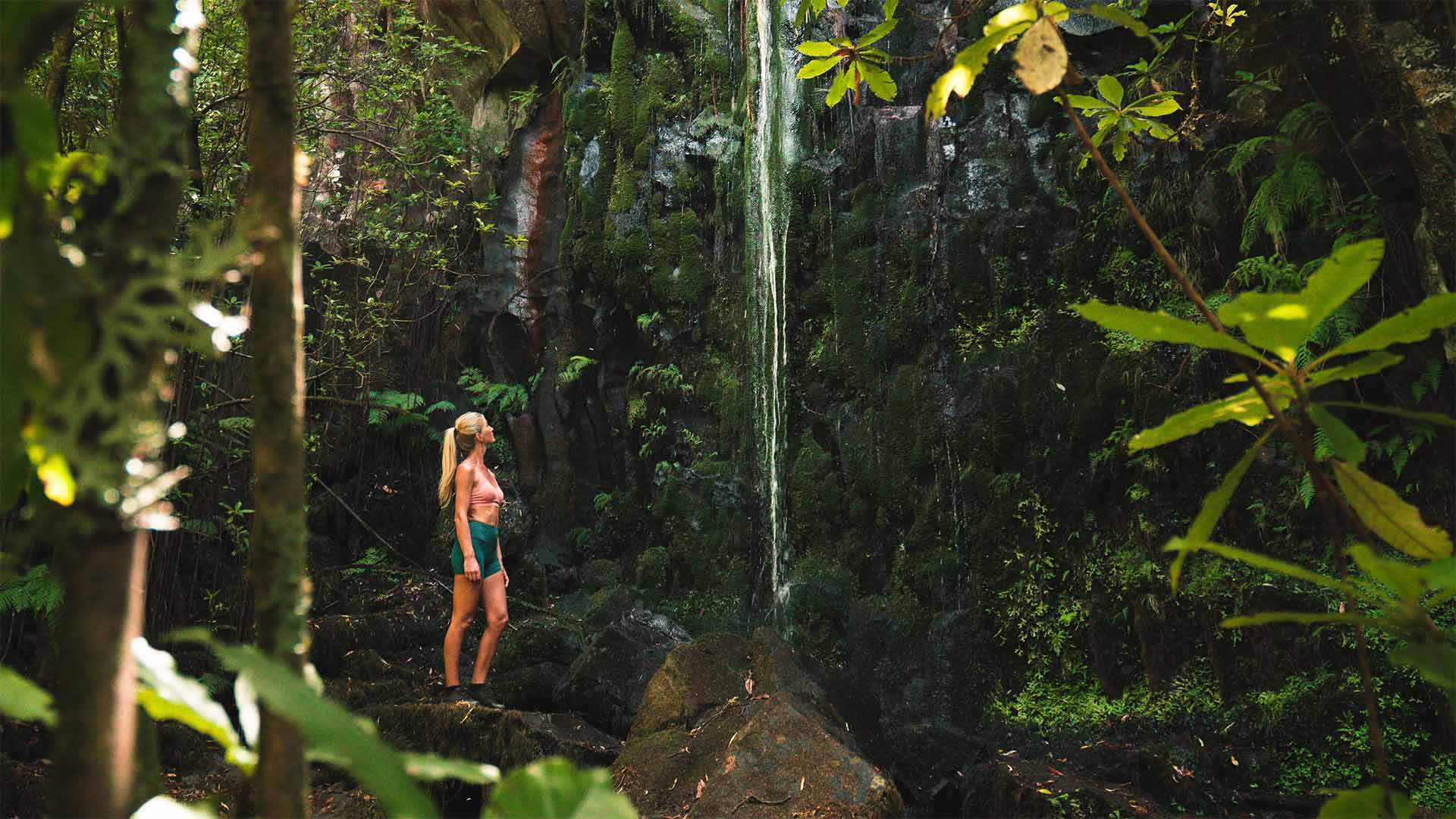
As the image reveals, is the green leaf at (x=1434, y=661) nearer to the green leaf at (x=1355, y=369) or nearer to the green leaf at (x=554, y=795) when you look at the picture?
the green leaf at (x=1355, y=369)

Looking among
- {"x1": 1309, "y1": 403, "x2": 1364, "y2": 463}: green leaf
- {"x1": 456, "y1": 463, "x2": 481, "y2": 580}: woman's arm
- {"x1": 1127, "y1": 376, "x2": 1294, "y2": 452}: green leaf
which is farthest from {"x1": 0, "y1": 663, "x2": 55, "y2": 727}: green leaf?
{"x1": 456, "y1": 463, "x2": 481, "y2": 580}: woman's arm

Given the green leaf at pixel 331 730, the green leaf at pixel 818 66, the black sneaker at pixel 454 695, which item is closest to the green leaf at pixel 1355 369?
the green leaf at pixel 331 730

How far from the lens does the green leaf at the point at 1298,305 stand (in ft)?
3.68

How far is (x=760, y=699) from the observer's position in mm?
4395

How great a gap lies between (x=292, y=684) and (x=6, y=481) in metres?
0.29

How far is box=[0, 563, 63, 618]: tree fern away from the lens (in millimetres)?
4789

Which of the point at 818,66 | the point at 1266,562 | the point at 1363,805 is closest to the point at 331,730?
the point at 1266,562

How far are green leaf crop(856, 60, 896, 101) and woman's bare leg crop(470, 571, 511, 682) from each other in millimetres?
4271

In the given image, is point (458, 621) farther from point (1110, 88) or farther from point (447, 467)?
point (1110, 88)

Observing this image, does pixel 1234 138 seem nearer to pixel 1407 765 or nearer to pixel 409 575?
pixel 1407 765

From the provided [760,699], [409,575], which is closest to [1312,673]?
[760,699]

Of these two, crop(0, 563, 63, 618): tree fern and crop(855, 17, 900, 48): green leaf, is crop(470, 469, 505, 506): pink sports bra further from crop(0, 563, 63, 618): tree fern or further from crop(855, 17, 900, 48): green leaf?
crop(855, 17, 900, 48): green leaf

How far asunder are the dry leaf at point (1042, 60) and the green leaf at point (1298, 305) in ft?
1.50

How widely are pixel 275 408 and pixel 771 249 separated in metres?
7.89
